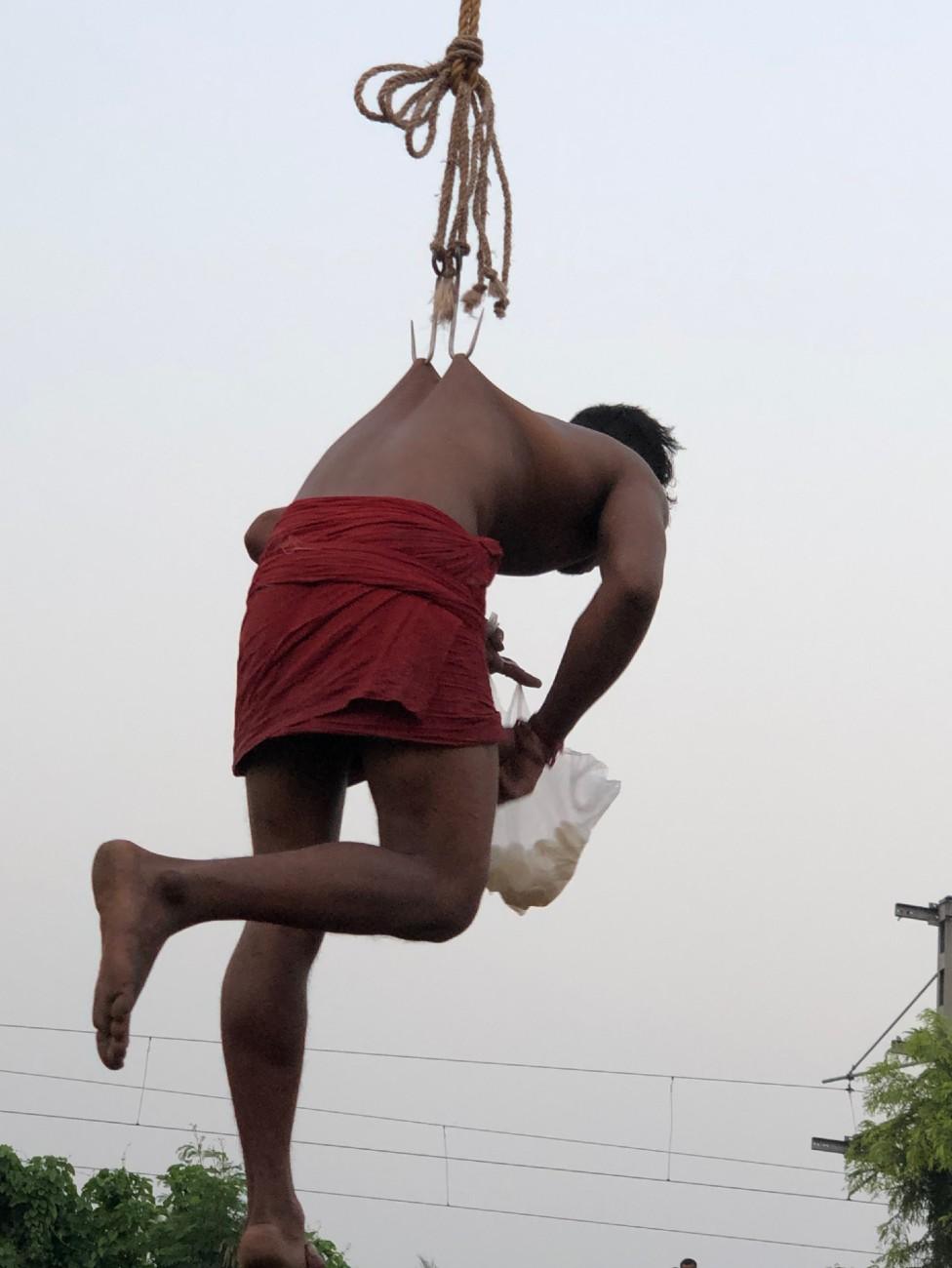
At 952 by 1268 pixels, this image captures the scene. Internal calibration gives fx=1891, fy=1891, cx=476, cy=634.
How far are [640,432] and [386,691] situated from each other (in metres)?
1.14

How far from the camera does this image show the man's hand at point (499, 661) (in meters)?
3.54

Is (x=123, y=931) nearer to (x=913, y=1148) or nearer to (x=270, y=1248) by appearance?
(x=270, y=1248)

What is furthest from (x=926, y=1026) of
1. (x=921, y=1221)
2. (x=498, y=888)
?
(x=498, y=888)

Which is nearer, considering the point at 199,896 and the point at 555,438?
the point at 199,896

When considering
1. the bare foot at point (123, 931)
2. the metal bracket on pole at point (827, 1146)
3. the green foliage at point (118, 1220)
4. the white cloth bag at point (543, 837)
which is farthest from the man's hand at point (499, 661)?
the metal bracket on pole at point (827, 1146)

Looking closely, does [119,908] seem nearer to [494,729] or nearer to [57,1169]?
[494,729]

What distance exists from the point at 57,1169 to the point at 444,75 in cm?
1351

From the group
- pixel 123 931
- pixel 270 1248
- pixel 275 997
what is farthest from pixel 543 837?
pixel 123 931

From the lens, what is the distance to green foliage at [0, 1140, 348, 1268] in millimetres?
14945

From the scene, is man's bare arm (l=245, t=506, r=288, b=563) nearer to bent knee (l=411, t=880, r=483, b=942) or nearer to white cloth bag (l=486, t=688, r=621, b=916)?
white cloth bag (l=486, t=688, r=621, b=916)

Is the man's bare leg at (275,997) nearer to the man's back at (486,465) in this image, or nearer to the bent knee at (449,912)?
the bent knee at (449,912)

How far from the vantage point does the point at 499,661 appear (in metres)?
3.56

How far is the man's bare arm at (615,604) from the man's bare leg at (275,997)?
44 cm

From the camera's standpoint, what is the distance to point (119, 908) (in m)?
2.61
